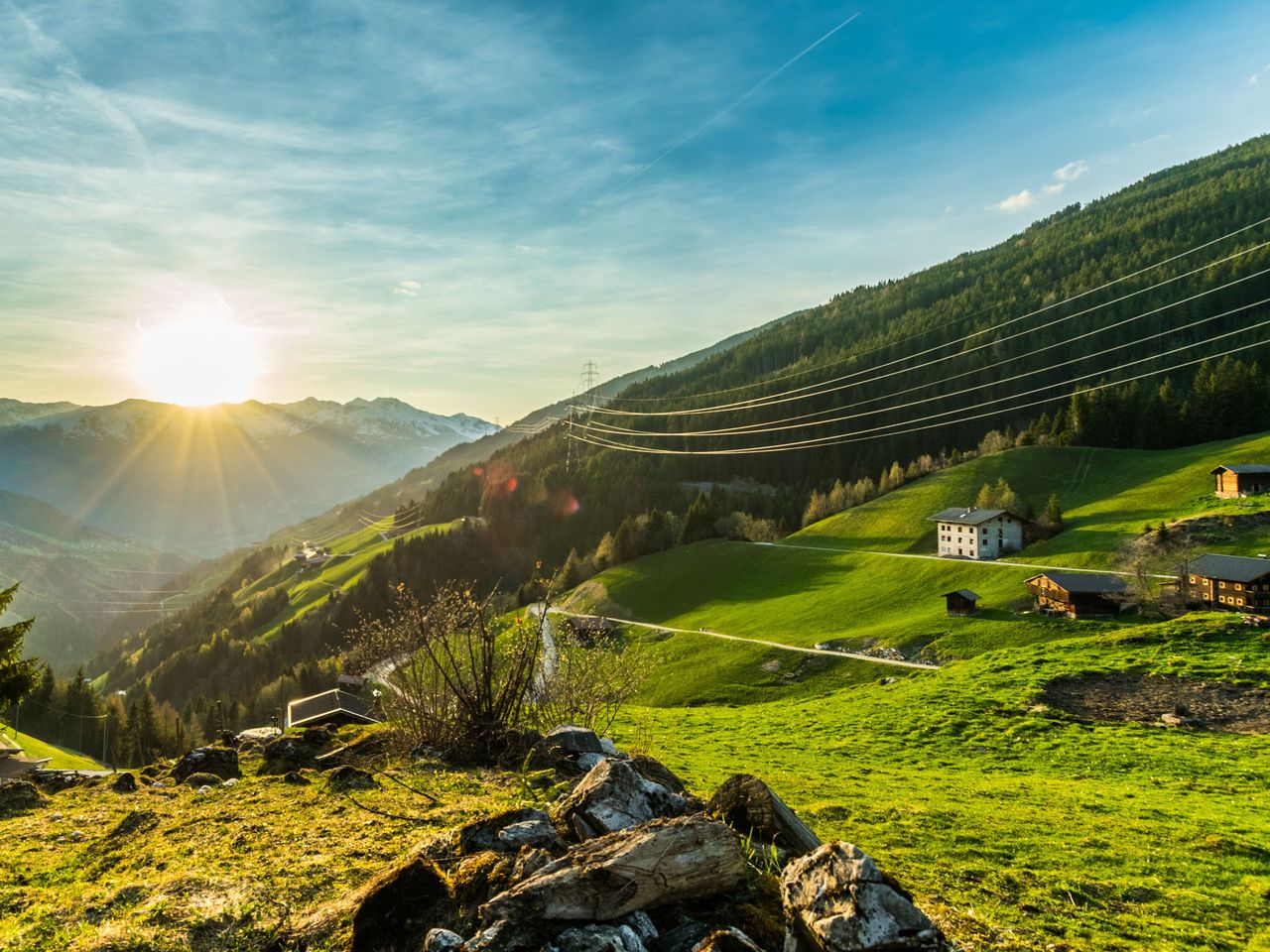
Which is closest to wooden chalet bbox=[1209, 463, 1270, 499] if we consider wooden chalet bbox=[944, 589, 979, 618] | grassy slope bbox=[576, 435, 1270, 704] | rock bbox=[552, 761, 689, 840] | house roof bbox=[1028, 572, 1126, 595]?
grassy slope bbox=[576, 435, 1270, 704]

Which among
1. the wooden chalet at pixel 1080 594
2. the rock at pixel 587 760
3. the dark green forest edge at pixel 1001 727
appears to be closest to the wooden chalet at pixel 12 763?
the dark green forest edge at pixel 1001 727

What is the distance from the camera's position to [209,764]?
16.0 m

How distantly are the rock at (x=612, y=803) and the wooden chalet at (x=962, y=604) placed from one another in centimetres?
6901

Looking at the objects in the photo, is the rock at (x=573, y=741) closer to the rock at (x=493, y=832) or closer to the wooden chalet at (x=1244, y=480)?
the rock at (x=493, y=832)

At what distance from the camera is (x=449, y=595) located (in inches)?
659

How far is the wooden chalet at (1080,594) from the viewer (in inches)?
2411

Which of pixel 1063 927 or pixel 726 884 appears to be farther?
pixel 1063 927

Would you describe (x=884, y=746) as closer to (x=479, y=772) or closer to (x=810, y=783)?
(x=810, y=783)

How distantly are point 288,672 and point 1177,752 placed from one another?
147278mm

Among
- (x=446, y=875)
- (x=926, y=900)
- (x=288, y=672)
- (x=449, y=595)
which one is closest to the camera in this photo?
(x=446, y=875)

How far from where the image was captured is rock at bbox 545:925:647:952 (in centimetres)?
534

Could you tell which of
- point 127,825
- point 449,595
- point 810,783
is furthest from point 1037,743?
point 127,825

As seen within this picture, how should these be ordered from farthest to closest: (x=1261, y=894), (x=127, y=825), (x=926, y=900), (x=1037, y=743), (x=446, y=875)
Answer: (x=1037, y=743) < (x=1261, y=894) < (x=127, y=825) < (x=926, y=900) < (x=446, y=875)

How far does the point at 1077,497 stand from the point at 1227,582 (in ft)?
184
